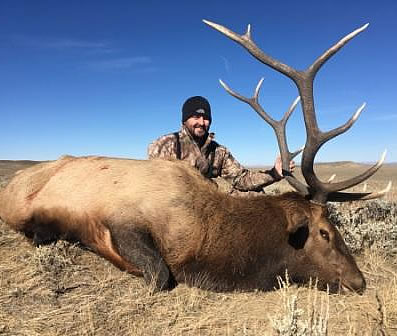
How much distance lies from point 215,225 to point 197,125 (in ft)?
8.08

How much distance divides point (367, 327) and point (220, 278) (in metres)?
1.24

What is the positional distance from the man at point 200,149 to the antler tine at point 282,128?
1.10 metres

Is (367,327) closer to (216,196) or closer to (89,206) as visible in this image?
(216,196)

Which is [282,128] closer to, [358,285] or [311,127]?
[311,127]

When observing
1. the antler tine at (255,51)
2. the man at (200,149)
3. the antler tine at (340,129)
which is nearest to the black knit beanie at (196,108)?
the man at (200,149)

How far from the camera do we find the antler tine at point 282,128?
417 cm

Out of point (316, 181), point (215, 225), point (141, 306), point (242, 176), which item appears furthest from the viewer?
point (242, 176)

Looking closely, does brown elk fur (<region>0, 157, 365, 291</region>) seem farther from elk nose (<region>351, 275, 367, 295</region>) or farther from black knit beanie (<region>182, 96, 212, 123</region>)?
black knit beanie (<region>182, 96, 212, 123</region>)

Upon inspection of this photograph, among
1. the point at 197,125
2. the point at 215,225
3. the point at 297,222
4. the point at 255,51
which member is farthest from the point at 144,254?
the point at 197,125

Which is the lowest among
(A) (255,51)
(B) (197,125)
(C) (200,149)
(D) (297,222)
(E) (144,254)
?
(E) (144,254)

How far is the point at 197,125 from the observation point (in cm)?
589

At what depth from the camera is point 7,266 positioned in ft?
12.7

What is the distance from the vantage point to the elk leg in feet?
11.4

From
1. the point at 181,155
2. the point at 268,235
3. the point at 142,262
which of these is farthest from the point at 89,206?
the point at 181,155
